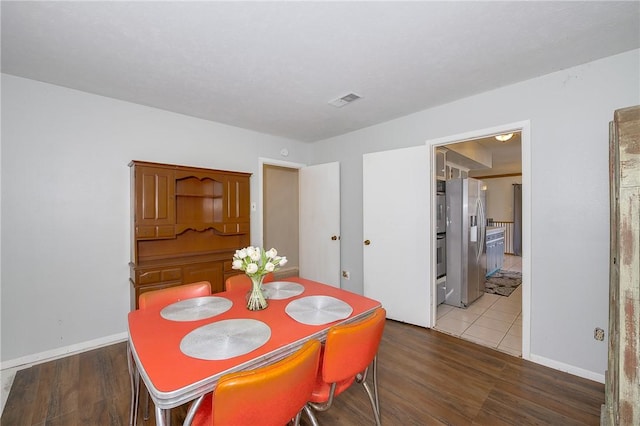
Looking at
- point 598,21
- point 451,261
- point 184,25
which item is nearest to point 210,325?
point 184,25

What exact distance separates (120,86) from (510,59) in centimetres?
329

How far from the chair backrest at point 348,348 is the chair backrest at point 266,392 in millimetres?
130

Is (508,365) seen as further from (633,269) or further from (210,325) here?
(210,325)

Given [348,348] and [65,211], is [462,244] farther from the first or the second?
[65,211]

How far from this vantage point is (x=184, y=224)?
2863 millimetres

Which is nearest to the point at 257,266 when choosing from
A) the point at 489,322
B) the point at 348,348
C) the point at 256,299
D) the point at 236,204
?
the point at 256,299

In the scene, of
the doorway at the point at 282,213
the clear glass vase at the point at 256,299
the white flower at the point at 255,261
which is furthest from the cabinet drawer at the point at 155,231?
the doorway at the point at 282,213

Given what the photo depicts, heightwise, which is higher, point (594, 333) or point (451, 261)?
point (451, 261)

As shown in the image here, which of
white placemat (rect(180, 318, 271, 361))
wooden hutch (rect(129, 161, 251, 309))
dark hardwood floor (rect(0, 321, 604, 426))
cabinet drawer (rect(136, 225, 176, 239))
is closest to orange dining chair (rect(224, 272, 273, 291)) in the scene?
white placemat (rect(180, 318, 271, 361))

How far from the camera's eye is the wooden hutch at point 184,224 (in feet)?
8.45

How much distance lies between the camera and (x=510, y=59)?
6.57 feet

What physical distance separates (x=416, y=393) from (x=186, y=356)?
5.43ft

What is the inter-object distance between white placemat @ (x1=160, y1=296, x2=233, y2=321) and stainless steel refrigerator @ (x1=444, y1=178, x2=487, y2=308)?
3.14 meters

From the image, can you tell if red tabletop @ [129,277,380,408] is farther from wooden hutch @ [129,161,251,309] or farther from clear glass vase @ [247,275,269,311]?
wooden hutch @ [129,161,251,309]
